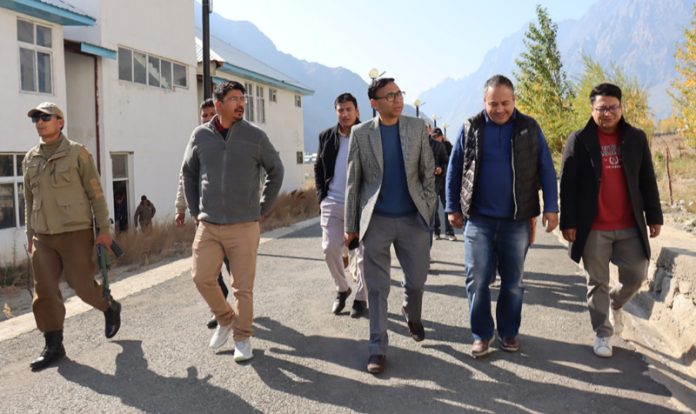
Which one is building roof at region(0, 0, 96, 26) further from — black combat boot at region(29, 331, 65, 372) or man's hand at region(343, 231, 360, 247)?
man's hand at region(343, 231, 360, 247)

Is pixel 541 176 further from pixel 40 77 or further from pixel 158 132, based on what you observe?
pixel 158 132

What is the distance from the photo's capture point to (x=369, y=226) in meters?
4.35

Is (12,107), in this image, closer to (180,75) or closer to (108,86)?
(108,86)

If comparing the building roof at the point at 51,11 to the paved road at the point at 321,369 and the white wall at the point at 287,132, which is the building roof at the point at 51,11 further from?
the white wall at the point at 287,132

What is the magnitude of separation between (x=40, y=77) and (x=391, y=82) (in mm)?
11668

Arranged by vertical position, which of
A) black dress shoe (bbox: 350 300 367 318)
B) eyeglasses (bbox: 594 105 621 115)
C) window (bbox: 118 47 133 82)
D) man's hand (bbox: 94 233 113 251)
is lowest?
black dress shoe (bbox: 350 300 367 318)

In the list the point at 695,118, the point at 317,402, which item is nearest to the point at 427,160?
the point at 317,402

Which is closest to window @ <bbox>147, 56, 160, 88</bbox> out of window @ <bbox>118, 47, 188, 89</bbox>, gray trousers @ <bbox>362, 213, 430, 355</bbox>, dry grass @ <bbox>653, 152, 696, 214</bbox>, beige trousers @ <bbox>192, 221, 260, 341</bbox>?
window @ <bbox>118, 47, 188, 89</bbox>

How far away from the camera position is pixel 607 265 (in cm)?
446

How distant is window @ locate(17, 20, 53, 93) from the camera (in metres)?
12.7

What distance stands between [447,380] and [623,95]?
19102 millimetres

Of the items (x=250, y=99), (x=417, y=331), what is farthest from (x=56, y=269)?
(x=250, y=99)

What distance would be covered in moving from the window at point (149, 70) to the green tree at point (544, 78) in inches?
621

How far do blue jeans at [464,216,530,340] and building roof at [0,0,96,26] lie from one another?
11.3 m
